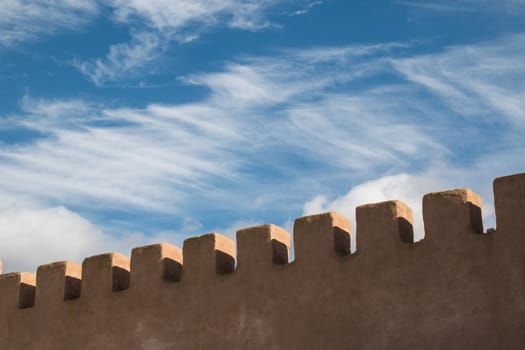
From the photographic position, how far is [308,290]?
A: 9.36 m

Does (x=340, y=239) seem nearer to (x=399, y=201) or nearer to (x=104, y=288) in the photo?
(x=399, y=201)

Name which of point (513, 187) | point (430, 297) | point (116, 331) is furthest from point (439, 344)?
point (116, 331)

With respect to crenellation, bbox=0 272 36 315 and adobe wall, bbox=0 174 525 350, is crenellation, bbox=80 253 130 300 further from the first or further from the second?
crenellation, bbox=0 272 36 315

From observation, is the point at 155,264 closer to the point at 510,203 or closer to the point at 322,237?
the point at 322,237

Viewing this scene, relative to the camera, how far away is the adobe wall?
844cm

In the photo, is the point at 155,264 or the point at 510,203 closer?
the point at 510,203

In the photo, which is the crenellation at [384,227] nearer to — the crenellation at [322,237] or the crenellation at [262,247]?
the crenellation at [322,237]

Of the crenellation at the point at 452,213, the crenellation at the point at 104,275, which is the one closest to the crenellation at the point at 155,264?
the crenellation at the point at 104,275

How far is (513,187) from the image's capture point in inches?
336

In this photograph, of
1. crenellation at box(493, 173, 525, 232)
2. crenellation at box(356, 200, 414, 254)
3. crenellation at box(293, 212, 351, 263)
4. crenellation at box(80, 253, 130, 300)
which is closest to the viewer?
crenellation at box(493, 173, 525, 232)

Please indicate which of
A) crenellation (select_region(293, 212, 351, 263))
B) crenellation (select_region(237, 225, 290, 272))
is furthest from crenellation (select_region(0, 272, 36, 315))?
crenellation (select_region(293, 212, 351, 263))

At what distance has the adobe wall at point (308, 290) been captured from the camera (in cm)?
844

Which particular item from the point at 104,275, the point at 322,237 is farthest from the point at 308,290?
the point at 104,275

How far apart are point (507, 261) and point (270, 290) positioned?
241 cm
